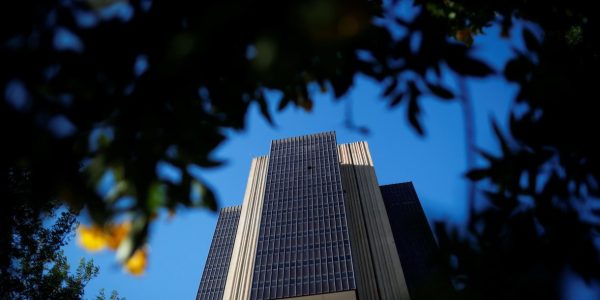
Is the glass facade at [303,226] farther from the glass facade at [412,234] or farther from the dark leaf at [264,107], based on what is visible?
the dark leaf at [264,107]

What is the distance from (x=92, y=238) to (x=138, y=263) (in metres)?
0.18

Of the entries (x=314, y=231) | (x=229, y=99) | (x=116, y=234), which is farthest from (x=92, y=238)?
(x=314, y=231)

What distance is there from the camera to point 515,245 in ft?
4.91

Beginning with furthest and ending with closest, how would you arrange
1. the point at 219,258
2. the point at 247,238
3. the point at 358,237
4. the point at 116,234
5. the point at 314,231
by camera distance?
1. the point at 219,258
2. the point at 247,238
3. the point at 358,237
4. the point at 314,231
5. the point at 116,234

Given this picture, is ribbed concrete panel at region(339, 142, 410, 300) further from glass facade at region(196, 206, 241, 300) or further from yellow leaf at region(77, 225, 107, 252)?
yellow leaf at region(77, 225, 107, 252)

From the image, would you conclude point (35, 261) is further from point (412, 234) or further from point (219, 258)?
point (219, 258)

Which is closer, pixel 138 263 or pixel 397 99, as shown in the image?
pixel 138 263

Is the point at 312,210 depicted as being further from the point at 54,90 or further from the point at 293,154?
the point at 54,90

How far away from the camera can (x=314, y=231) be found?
137 ft

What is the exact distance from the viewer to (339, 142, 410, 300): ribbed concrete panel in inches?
1511

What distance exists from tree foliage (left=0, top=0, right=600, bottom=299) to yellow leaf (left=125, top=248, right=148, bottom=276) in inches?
5.8

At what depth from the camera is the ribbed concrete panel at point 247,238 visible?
38938 mm

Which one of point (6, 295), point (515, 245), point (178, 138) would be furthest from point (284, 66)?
point (6, 295)

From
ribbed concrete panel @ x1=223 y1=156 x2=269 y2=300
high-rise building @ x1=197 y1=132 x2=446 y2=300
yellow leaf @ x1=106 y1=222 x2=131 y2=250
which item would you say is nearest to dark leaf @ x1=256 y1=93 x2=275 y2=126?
yellow leaf @ x1=106 y1=222 x2=131 y2=250
